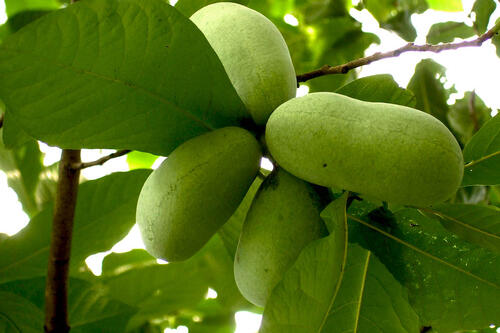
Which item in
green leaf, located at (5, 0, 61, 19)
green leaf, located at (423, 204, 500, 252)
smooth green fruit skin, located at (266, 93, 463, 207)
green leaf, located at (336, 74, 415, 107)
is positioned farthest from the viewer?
green leaf, located at (5, 0, 61, 19)

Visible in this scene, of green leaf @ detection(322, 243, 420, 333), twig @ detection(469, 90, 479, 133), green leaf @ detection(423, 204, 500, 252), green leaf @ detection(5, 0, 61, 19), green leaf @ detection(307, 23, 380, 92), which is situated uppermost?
green leaf @ detection(5, 0, 61, 19)

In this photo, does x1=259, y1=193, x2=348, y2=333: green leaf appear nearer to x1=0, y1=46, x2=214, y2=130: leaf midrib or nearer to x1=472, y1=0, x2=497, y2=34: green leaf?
x1=0, y1=46, x2=214, y2=130: leaf midrib

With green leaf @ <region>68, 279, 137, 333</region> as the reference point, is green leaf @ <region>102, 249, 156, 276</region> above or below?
above

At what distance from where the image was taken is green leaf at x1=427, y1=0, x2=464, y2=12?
7.25ft

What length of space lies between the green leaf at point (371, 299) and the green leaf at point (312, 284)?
4cm

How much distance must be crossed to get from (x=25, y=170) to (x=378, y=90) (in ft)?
4.05

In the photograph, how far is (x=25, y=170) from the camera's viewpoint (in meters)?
1.97

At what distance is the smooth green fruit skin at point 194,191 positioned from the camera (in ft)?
3.12

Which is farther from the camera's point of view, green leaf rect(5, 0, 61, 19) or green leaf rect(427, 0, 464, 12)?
green leaf rect(427, 0, 464, 12)

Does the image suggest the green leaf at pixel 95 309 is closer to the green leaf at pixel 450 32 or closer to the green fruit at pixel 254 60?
the green fruit at pixel 254 60

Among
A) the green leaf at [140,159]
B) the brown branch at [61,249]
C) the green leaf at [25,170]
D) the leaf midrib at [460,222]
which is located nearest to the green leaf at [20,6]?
the green leaf at [25,170]

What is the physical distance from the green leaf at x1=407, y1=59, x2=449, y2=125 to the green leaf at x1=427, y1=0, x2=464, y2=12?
297mm

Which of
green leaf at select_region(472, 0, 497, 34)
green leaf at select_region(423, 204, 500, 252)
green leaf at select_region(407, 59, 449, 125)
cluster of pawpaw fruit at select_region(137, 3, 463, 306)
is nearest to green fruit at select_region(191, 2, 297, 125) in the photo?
cluster of pawpaw fruit at select_region(137, 3, 463, 306)

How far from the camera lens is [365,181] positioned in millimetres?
894
